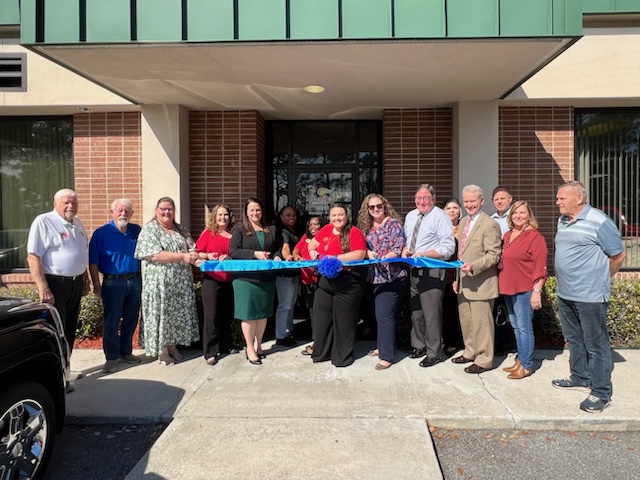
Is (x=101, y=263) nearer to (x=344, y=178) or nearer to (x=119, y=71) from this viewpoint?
(x=119, y=71)

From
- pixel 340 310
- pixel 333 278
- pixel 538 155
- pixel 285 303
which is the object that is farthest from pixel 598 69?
pixel 285 303

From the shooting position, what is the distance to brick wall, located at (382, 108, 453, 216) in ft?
26.0

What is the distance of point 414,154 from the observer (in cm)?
797

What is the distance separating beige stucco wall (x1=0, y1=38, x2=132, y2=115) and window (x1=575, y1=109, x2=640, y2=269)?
296 inches

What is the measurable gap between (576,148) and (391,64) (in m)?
4.36

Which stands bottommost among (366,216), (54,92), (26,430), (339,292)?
(26,430)

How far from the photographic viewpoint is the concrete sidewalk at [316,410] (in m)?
3.38

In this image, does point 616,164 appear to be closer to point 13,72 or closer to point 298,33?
point 298,33

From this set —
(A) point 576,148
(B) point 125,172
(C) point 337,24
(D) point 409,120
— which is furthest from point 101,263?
(A) point 576,148

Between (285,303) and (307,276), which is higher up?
(307,276)

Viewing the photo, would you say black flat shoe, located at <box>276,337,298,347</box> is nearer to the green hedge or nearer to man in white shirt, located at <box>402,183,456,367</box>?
man in white shirt, located at <box>402,183,456,367</box>

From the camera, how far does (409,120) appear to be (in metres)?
7.93

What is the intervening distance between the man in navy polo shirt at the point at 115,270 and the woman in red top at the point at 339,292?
6.70ft

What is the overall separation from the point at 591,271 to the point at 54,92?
7783mm
